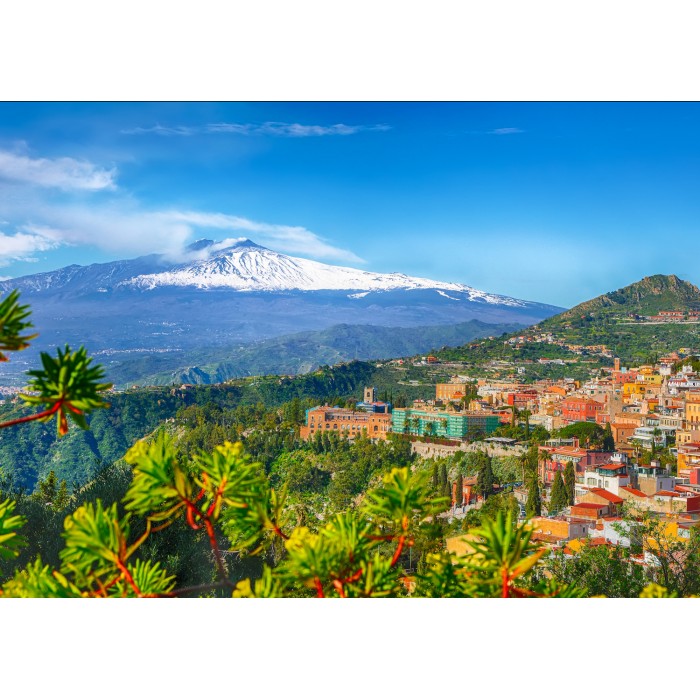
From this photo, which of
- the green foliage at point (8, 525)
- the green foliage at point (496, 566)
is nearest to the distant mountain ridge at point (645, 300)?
the green foliage at point (496, 566)

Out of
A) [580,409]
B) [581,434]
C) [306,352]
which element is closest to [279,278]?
[306,352]

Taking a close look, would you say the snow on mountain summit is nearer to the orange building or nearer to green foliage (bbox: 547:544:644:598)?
the orange building

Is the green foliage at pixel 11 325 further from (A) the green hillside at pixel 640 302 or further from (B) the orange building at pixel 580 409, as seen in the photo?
(A) the green hillside at pixel 640 302

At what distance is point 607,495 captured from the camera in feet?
13.4

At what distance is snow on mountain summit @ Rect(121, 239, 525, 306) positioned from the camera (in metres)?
8.29

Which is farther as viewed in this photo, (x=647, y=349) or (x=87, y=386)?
(x=647, y=349)

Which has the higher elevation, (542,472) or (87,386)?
(87,386)

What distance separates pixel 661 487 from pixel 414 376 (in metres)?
7.49

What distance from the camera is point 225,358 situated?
10.6m

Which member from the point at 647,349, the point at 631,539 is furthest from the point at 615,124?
the point at 647,349

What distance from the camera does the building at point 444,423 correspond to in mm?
7730

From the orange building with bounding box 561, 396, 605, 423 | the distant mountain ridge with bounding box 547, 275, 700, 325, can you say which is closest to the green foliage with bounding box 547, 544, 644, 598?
the orange building with bounding box 561, 396, 605, 423

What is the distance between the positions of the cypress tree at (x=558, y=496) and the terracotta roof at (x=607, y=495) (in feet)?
0.67

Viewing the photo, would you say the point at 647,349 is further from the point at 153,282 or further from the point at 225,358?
the point at 153,282
